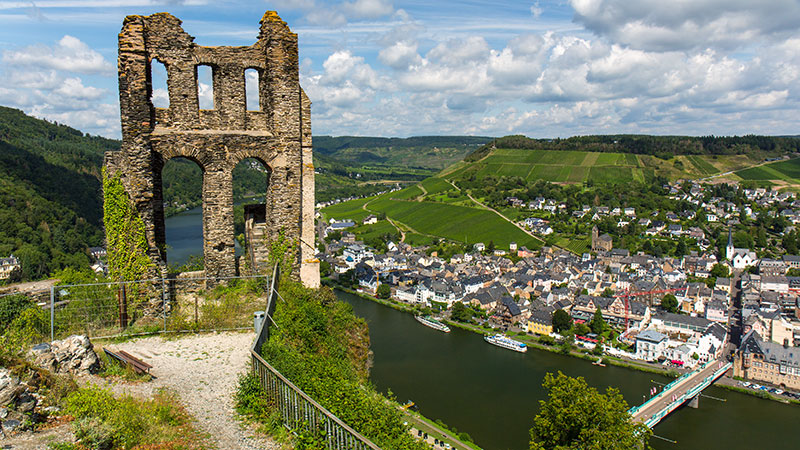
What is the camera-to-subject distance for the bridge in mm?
37781

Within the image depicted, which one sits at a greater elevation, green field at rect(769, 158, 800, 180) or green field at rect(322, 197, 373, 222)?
green field at rect(769, 158, 800, 180)

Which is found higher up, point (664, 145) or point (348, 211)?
point (664, 145)

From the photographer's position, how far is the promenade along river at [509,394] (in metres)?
36.2

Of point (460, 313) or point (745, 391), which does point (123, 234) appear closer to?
point (745, 391)

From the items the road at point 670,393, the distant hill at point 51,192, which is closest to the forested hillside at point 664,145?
the distant hill at point 51,192

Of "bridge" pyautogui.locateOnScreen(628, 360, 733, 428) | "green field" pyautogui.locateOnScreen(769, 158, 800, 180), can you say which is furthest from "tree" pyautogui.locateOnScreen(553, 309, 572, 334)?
"green field" pyautogui.locateOnScreen(769, 158, 800, 180)

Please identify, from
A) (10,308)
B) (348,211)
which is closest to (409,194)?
(348,211)

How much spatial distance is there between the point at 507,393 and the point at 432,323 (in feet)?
63.8

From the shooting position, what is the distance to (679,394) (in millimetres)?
42719

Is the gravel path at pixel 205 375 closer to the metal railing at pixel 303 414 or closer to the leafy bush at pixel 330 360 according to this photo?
the metal railing at pixel 303 414

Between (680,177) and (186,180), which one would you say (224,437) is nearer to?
(186,180)

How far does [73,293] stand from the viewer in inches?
462

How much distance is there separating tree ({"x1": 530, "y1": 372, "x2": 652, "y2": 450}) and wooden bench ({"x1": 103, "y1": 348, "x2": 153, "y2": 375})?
1888 centimetres

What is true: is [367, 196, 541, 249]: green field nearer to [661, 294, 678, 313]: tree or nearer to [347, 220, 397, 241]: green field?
[347, 220, 397, 241]: green field
